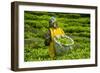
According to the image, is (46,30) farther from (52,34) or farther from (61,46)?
(61,46)

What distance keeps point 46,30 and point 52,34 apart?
0.17 feet

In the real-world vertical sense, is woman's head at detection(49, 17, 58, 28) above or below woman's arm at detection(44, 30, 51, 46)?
above

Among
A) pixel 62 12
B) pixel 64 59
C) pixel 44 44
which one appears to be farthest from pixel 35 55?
pixel 62 12

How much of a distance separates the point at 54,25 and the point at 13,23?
282mm

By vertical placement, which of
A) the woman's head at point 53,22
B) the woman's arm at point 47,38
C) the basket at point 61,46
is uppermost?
the woman's head at point 53,22

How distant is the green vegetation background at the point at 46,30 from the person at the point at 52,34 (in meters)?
0.02

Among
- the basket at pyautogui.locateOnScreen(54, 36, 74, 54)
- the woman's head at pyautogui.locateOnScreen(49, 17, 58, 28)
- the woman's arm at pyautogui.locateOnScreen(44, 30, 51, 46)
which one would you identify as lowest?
the basket at pyautogui.locateOnScreen(54, 36, 74, 54)

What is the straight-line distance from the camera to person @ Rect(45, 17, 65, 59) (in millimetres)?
1664

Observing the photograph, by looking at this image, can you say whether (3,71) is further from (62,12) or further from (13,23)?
(62,12)

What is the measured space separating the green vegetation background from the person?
0.02 meters

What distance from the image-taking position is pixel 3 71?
1.58 metres

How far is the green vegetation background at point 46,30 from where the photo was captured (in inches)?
63.3

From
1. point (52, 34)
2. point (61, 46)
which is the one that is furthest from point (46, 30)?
point (61, 46)

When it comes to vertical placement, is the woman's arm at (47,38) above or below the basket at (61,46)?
above
